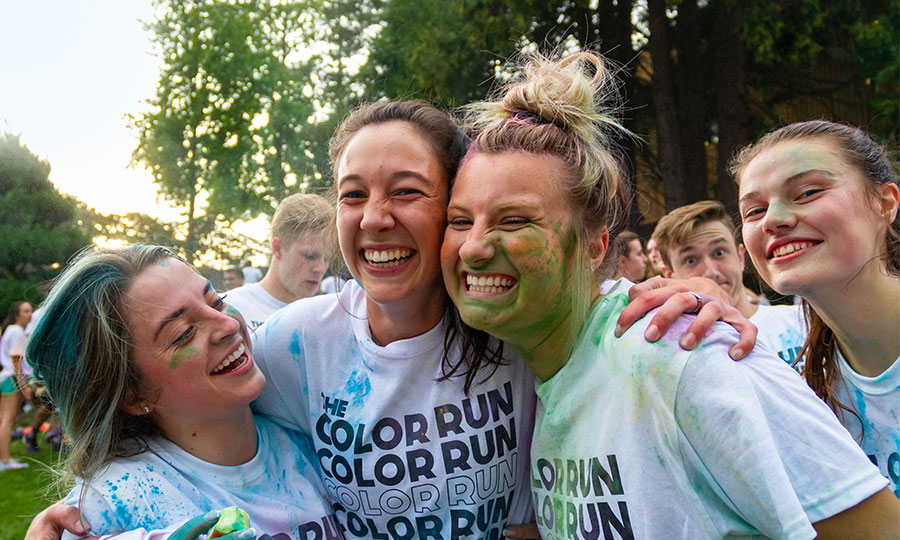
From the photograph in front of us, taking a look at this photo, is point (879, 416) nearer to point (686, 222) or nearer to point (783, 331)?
point (783, 331)

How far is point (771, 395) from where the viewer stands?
1505 mm

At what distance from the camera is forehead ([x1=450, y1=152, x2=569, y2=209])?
1823 millimetres

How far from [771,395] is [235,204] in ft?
50.7

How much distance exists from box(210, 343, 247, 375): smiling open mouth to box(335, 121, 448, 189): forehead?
0.63 m

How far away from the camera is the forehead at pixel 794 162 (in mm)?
2096

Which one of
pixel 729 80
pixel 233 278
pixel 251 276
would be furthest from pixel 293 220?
pixel 729 80

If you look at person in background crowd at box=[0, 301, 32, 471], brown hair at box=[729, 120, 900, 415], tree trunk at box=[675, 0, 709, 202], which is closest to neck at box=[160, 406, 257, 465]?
brown hair at box=[729, 120, 900, 415]

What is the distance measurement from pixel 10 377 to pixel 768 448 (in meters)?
7.71

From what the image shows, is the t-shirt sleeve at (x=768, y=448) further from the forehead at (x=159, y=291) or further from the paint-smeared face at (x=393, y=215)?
the forehead at (x=159, y=291)

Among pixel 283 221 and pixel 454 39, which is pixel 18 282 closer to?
pixel 454 39

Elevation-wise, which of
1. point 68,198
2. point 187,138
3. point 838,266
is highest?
point 187,138

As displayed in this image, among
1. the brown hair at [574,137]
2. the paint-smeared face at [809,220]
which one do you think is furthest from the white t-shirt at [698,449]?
the paint-smeared face at [809,220]

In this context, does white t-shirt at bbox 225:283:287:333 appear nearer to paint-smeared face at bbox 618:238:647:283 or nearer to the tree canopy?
the tree canopy

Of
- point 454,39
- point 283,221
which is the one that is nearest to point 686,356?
point 283,221
